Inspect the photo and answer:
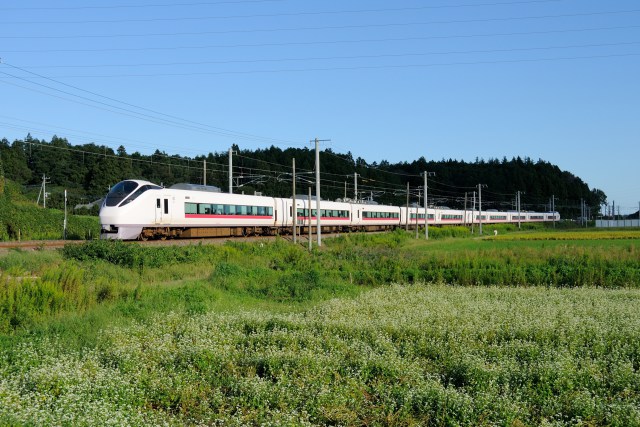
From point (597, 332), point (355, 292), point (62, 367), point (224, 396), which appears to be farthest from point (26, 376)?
point (355, 292)

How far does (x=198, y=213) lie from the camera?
3853cm

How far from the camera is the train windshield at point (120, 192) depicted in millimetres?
33375

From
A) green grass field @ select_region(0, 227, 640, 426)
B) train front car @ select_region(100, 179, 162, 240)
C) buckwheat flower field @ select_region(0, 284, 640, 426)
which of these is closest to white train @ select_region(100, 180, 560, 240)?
train front car @ select_region(100, 179, 162, 240)

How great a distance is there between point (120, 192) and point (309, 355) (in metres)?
25.3

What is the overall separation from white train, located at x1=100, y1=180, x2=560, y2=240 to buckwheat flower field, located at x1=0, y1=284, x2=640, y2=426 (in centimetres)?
1912

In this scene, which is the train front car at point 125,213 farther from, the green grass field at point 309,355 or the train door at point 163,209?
the green grass field at point 309,355

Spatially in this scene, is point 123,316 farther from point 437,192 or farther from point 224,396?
point 437,192

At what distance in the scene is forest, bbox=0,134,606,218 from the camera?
8194 centimetres

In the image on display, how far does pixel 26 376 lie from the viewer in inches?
400

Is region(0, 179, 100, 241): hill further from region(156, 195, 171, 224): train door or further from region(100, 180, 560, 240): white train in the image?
region(156, 195, 171, 224): train door

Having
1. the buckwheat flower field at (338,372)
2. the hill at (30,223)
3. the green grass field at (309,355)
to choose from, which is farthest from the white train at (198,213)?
the buckwheat flower field at (338,372)

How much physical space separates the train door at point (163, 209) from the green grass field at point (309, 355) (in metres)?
11.9

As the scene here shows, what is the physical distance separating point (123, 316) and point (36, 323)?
2.09 metres

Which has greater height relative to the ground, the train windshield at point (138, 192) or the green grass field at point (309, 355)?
the train windshield at point (138, 192)
